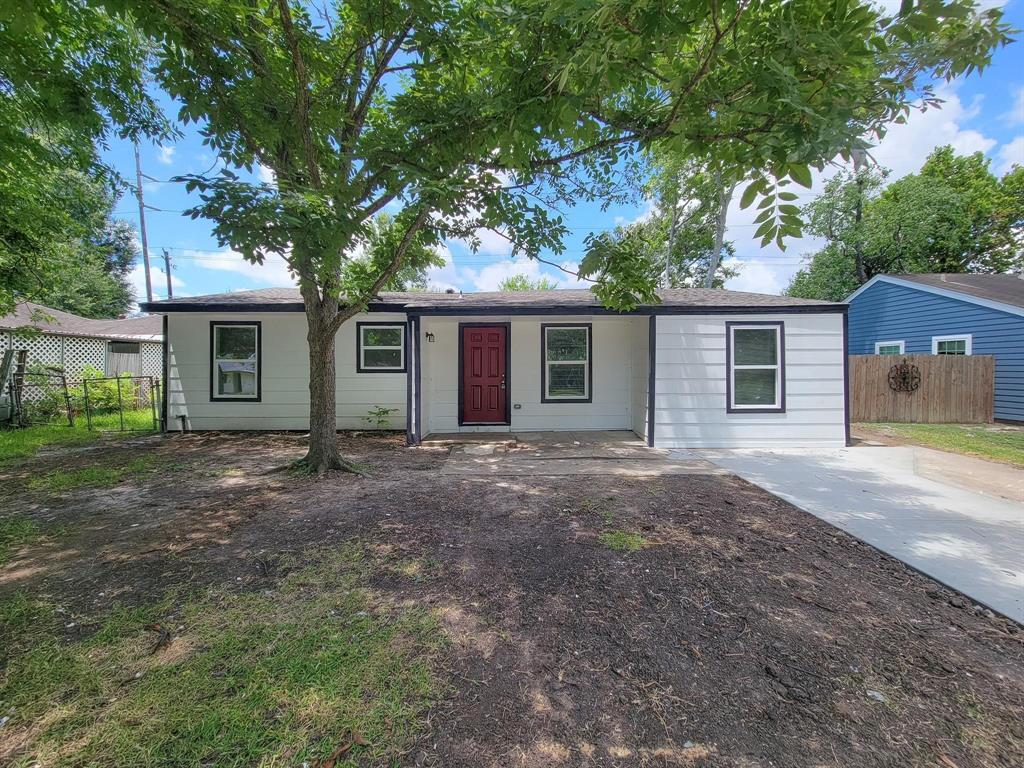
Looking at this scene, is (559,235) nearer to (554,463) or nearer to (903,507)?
(554,463)

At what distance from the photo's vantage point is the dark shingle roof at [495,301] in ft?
23.3

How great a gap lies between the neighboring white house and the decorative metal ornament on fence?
17.9 m

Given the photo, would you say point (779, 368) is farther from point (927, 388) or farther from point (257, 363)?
point (257, 363)

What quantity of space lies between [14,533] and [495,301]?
636 cm

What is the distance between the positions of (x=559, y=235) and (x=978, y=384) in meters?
11.2

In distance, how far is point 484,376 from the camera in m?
8.54

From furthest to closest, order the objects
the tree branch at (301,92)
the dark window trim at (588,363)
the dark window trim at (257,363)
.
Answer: the dark window trim at (257,363) < the dark window trim at (588,363) < the tree branch at (301,92)

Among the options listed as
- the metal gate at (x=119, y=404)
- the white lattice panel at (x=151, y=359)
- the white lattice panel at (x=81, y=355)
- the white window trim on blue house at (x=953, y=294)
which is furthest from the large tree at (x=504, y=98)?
the white lattice panel at (x=151, y=359)

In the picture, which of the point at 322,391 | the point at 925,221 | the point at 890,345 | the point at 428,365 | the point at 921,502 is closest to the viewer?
the point at 921,502

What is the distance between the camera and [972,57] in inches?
82.2

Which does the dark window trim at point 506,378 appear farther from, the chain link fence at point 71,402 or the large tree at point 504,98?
the chain link fence at point 71,402

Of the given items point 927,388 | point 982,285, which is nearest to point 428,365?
point 927,388

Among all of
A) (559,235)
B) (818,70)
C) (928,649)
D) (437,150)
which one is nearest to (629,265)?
(559,235)

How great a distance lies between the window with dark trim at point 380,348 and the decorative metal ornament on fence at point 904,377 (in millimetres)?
11231
